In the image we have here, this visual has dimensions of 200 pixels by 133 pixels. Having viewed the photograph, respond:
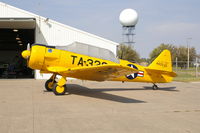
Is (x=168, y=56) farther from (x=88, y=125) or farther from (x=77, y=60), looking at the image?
(x=88, y=125)

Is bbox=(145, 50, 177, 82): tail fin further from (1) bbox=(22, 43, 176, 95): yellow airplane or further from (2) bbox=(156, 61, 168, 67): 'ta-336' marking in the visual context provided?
(1) bbox=(22, 43, 176, 95): yellow airplane

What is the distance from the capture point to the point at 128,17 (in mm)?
32969

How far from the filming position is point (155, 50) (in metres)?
54.6

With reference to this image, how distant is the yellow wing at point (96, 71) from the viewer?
6918 millimetres

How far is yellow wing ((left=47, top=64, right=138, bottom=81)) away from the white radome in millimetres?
26180

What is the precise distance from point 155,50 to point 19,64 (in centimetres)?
3818

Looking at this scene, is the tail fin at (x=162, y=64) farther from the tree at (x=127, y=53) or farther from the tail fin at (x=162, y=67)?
the tree at (x=127, y=53)

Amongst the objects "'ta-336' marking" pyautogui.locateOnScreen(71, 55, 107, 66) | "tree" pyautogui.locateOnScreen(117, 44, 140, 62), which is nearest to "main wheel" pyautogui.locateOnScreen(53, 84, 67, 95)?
"'ta-336' marking" pyautogui.locateOnScreen(71, 55, 107, 66)

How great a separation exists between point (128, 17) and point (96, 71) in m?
27.1

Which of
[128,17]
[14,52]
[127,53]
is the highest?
[128,17]

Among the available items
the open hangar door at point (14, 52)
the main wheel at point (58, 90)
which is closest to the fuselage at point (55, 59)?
the main wheel at point (58, 90)

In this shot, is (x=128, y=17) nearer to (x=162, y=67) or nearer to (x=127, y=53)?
(x=127, y=53)

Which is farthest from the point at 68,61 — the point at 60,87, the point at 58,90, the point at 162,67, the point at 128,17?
the point at 128,17

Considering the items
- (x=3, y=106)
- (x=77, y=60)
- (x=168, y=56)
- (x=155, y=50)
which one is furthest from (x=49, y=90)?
(x=155, y=50)
